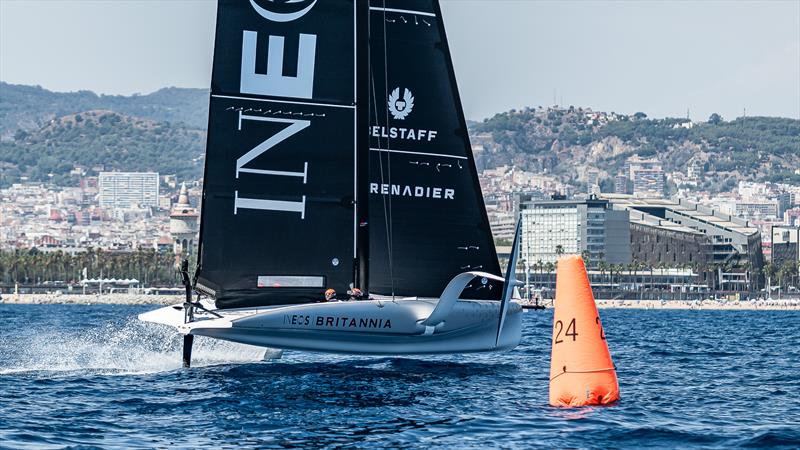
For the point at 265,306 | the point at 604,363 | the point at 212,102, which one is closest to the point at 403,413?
the point at 604,363

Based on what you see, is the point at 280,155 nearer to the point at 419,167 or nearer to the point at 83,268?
the point at 419,167

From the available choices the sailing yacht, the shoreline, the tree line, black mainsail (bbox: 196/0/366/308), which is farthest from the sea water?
the tree line

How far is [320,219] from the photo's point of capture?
22672 millimetres

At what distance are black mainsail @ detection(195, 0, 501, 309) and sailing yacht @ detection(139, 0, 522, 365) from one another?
0.07 ft

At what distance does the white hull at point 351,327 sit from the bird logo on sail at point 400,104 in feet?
10.9

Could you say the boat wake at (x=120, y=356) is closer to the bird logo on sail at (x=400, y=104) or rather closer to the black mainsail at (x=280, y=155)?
the black mainsail at (x=280, y=155)

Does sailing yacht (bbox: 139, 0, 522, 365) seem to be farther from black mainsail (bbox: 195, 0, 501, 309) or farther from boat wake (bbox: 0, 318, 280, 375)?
boat wake (bbox: 0, 318, 280, 375)

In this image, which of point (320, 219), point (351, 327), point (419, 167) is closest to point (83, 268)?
point (419, 167)

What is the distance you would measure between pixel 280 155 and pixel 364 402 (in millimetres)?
5338

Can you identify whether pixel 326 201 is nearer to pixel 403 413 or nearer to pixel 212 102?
pixel 212 102

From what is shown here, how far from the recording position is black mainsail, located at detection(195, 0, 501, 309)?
22.3 m

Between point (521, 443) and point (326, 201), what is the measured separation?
8381 mm

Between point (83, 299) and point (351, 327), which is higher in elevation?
point (351, 327)

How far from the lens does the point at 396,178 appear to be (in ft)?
78.1
